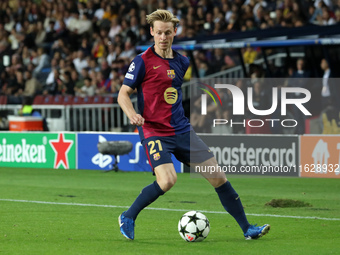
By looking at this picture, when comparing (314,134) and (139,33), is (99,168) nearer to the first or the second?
(314,134)

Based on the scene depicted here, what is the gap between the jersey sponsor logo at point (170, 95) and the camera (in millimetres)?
6902

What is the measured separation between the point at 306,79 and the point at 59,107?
680cm

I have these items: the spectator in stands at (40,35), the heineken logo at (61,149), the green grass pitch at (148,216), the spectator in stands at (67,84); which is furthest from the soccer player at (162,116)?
the spectator in stands at (40,35)

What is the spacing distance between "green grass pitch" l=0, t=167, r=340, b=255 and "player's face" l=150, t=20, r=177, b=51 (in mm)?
1868

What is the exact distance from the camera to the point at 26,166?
1658 centimetres

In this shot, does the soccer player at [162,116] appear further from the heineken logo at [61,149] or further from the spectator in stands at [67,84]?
the spectator in stands at [67,84]

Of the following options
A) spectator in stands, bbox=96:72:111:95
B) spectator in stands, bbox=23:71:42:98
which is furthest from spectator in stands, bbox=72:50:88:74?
spectator in stands, bbox=96:72:111:95

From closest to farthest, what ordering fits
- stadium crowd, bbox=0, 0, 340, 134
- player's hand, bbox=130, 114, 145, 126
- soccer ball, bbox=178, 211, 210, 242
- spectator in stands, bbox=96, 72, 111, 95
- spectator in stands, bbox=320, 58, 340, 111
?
player's hand, bbox=130, 114, 145, 126 → soccer ball, bbox=178, 211, 210, 242 → spectator in stands, bbox=320, 58, 340, 111 → stadium crowd, bbox=0, 0, 340, 134 → spectator in stands, bbox=96, 72, 111, 95

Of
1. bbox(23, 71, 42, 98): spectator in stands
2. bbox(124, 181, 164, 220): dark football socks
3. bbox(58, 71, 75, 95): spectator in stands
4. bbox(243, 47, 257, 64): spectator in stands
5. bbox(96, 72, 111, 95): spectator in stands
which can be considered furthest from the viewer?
bbox(23, 71, 42, 98): spectator in stands

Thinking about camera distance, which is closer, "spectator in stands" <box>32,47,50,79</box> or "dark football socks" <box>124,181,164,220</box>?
"dark football socks" <box>124,181,164,220</box>

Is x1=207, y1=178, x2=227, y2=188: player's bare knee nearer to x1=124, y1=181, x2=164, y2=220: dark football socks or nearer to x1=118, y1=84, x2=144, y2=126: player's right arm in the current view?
x1=124, y1=181, x2=164, y2=220: dark football socks

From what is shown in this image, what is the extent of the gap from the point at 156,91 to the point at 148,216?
2.62 metres

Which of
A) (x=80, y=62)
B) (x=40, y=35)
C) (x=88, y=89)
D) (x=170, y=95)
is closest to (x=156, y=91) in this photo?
(x=170, y=95)

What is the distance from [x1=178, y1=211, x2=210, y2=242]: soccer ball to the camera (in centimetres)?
701
